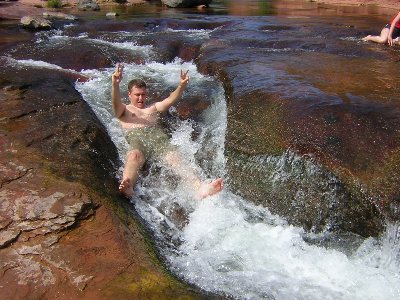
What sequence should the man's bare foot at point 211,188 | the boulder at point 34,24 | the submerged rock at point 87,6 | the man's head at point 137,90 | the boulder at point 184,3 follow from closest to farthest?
the man's bare foot at point 211,188
the man's head at point 137,90
the boulder at point 34,24
the submerged rock at point 87,6
the boulder at point 184,3

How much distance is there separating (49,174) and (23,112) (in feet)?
5.22

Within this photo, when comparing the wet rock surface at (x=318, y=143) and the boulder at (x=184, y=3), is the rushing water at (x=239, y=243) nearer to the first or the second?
the wet rock surface at (x=318, y=143)

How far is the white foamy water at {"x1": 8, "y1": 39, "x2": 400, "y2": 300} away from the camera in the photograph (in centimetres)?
361

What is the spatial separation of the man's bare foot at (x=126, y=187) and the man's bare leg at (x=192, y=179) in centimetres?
83

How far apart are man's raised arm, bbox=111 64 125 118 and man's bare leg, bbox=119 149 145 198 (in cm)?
64

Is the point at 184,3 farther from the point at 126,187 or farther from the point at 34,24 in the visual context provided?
the point at 126,187

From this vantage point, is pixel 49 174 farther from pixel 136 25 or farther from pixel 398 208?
pixel 136 25

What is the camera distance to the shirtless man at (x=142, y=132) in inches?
197

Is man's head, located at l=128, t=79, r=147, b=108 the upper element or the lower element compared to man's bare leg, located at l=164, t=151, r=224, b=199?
upper

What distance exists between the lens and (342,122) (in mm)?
4652

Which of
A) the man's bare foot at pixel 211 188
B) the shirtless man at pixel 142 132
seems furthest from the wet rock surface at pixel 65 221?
the man's bare foot at pixel 211 188

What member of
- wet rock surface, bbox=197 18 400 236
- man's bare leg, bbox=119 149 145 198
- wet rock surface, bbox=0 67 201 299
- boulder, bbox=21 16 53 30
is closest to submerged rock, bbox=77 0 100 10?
boulder, bbox=21 16 53 30

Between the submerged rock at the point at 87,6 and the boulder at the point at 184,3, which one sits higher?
the boulder at the point at 184,3

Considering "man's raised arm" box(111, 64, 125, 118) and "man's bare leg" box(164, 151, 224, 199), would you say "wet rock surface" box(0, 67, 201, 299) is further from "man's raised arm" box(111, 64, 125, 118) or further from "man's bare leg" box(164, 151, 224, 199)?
"man's bare leg" box(164, 151, 224, 199)
